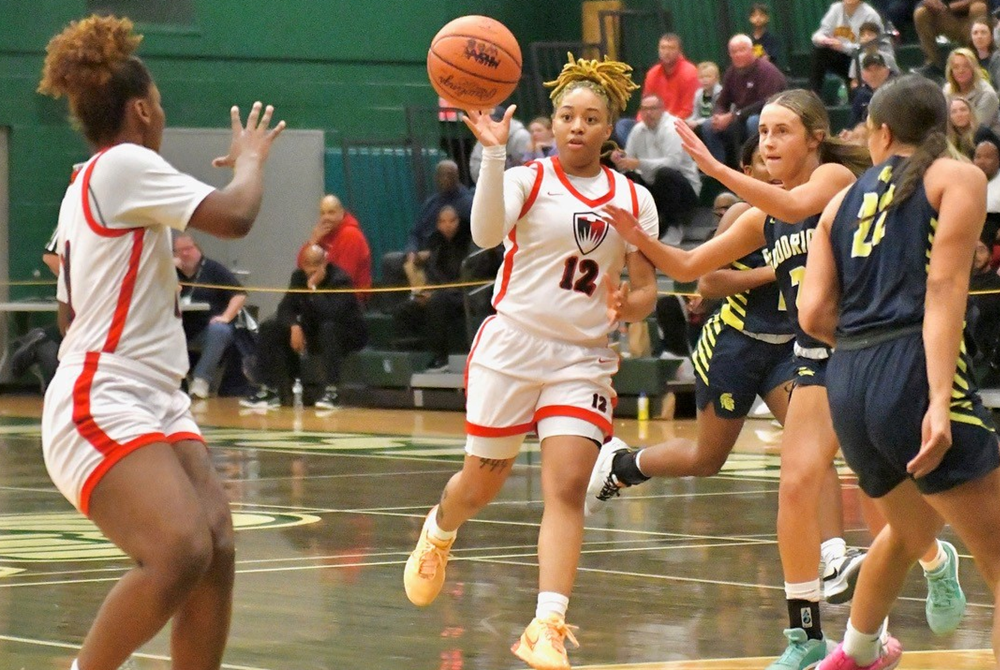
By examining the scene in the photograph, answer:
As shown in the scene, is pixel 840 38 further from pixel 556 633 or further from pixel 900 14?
pixel 556 633

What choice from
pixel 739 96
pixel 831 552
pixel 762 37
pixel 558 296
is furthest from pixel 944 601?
pixel 762 37

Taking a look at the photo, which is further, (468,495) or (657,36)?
(657,36)

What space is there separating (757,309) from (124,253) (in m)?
3.39

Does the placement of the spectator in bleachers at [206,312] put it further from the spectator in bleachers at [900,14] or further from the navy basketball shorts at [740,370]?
the navy basketball shorts at [740,370]

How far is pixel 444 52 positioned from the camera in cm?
765

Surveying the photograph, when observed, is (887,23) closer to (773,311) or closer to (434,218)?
(434,218)

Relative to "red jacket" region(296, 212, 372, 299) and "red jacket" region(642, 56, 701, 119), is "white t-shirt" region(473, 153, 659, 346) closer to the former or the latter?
→ "red jacket" region(296, 212, 372, 299)

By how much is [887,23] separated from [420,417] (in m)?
7.01

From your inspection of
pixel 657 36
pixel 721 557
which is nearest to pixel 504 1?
pixel 657 36

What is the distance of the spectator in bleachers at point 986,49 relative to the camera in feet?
55.5

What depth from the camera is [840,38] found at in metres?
19.1

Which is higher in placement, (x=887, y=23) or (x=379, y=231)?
(x=887, y=23)

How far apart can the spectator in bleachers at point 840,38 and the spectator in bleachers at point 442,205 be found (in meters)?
3.92

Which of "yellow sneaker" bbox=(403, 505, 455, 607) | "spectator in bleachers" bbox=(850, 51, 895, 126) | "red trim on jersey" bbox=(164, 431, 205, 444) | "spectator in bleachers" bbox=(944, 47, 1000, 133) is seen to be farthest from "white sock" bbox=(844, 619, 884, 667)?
"spectator in bleachers" bbox=(850, 51, 895, 126)
